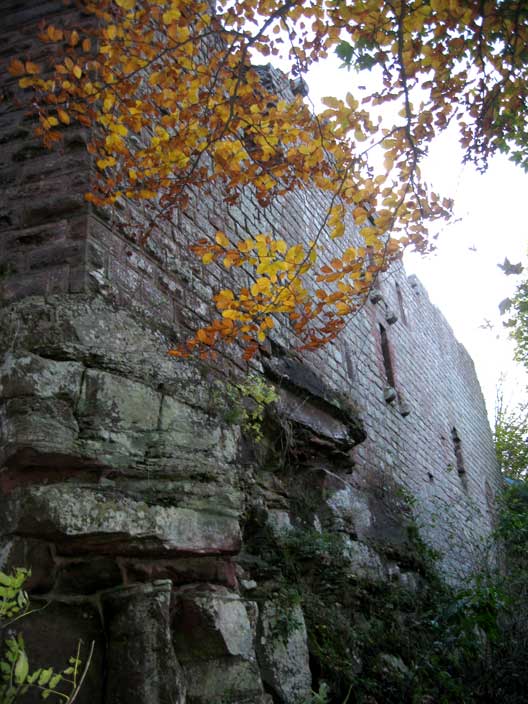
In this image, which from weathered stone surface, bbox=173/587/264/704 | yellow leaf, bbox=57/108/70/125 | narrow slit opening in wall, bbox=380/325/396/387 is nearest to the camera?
weathered stone surface, bbox=173/587/264/704

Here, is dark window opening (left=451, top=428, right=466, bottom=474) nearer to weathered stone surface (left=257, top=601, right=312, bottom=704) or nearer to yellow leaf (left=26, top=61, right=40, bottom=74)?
weathered stone surface (left=257, top=601, right=312, bottom=704)

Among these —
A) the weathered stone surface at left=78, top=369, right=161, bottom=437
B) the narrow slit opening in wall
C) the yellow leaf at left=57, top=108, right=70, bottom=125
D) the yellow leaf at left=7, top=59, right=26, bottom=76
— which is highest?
the narrow slit opening in wall

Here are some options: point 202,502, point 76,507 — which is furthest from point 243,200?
point 76,507

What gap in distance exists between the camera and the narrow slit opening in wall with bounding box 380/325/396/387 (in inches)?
284

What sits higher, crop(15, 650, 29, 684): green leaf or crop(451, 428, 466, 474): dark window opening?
crop(451, 428, 466, 474): dark window opening

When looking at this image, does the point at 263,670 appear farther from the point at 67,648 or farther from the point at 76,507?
the point at 76,507

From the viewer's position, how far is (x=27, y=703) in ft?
6.40

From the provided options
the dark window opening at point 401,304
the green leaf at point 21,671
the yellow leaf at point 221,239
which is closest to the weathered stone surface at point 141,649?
the green leaf at point 21,671

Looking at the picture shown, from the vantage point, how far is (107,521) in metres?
2.28

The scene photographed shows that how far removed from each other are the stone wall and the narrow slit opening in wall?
9.62 ft

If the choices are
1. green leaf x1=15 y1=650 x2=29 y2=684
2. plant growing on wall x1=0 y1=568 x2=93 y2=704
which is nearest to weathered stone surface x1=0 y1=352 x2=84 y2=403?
plant growing on wall x1=0 y1=568 x2=93 y2=704

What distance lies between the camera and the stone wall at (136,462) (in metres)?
2.20

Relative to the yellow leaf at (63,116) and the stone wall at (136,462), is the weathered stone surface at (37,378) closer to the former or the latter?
the stone wall at (136,462)

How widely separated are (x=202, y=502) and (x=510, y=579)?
395 centimetres
